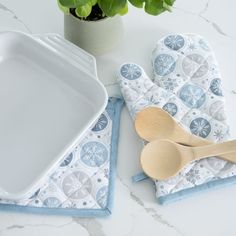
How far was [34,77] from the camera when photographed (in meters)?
0.75

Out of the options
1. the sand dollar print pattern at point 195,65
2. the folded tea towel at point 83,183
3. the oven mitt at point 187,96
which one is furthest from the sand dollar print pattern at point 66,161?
the sand dollar print pattern at point 195,65

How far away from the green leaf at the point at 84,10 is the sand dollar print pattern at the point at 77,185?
0.20 meters

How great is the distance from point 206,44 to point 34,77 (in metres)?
0.25

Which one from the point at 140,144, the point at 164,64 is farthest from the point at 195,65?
the point at 140,144

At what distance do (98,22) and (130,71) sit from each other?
0.09 metres

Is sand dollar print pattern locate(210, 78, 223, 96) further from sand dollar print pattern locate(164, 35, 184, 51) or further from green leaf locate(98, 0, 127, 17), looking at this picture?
green leaf locate(98, 0, 127, 17)

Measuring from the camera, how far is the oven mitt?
0.66 metres

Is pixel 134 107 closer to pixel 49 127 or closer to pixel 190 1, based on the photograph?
pixel 49 127

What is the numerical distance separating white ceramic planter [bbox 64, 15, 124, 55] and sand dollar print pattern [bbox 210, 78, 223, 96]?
0.50 ft

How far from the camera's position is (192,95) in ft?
2.38

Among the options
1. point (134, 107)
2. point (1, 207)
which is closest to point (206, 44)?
point (134, 107)

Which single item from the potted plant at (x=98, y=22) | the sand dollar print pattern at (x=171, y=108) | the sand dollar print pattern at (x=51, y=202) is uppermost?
the potted plant at (x=98, y=22)

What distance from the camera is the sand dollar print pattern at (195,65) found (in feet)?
2.45

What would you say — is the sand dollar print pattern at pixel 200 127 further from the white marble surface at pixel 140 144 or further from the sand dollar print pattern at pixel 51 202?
the sand dollar print pattern at pixel 51 202
